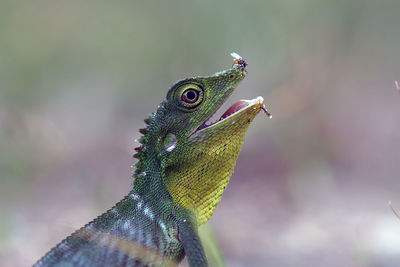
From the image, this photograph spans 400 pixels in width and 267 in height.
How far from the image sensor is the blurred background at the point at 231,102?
263 inches

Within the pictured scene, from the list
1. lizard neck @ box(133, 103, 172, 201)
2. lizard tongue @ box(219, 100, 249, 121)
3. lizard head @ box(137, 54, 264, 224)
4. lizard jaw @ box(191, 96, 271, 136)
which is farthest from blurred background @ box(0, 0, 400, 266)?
lizard tongue @ box(219, 100, 249, 121)

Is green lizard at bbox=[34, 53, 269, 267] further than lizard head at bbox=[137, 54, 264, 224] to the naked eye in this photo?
No

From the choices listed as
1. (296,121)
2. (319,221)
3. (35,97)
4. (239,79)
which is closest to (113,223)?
(239,79)

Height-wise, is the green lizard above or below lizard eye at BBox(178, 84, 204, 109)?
below

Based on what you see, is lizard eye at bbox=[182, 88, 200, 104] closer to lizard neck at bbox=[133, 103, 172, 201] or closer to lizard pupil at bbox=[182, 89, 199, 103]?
lizard pupil at bbox=[182, 89, 199, 103]

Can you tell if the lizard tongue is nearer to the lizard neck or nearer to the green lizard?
the green lizard

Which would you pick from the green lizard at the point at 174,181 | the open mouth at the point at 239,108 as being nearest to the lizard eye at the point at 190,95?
the green lizard at the point at 174,181

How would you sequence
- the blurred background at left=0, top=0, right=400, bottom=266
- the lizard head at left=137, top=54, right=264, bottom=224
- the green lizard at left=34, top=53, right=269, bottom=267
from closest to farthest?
1. the green lizard at left=34, top=53, right=269, bottom=267
2. the lizard head at left=137, top=54, right=264, bottom=224
3. the blurred background at left=0, top=0, right=400, bottom=266

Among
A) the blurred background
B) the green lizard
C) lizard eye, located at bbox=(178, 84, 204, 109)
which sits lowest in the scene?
the green lizard

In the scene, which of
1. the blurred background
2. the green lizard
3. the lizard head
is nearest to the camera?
the green lizard

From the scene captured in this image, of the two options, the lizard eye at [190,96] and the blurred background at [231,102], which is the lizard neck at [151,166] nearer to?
the lizard eye at [190,96]

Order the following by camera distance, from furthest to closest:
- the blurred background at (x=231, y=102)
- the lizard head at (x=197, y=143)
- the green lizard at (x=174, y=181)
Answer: the blurred background at (x=231, y=102) → the lizard head at (x=197, y=143) → the green lizard at (x=174, y=181)

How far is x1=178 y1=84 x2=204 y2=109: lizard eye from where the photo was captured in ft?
10.4

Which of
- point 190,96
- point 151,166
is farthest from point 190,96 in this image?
point 151,166
